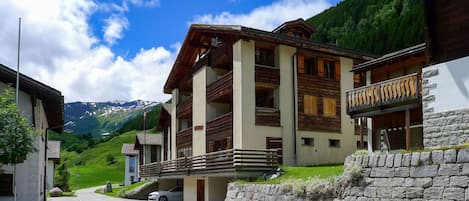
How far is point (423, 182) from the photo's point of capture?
1506cm

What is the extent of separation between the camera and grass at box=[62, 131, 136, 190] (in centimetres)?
10462

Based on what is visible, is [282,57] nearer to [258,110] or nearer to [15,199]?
[258,110]

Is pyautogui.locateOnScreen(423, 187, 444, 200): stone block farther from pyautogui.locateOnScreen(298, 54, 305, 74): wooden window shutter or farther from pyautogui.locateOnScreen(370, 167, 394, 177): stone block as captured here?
pyautogui.locateOnScreen(298, 54, 305, 74): wooden window shutter

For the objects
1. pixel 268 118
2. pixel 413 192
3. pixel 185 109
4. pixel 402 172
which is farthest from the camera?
pixel 185 109

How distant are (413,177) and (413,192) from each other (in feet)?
1.39

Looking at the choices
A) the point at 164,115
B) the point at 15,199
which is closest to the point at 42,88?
the point at 15,199

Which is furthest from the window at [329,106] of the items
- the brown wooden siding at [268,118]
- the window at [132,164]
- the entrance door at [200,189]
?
the window at [132,164]

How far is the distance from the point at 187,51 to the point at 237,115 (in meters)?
11.7

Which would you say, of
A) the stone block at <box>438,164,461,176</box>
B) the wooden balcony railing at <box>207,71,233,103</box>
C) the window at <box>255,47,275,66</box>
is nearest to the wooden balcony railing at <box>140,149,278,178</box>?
the wooden balcony railing at <box>207,71,233,103</box>

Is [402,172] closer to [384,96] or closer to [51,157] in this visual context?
[384,96]

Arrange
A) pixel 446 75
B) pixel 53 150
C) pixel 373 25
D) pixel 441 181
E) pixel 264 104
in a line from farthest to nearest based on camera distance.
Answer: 1. pixel 373 25
2. pixel 53 150
3. pixel 264 104
4. pixel 446 75
5. pixel 441 181

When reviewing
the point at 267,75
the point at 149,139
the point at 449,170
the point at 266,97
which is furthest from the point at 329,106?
the point at 149,139

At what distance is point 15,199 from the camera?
22203 mm

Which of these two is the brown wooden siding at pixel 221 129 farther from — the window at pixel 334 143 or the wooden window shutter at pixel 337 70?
the wooden window shutter at pixel 337 70
